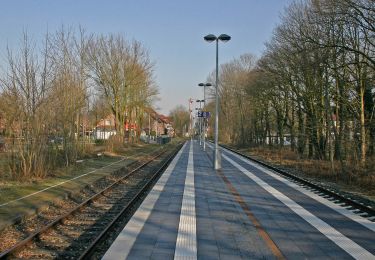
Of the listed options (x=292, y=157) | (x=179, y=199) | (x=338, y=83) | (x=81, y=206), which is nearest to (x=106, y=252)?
(x=81, y=206)

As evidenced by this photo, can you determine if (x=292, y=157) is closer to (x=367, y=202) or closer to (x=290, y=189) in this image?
(x=290, y=189)

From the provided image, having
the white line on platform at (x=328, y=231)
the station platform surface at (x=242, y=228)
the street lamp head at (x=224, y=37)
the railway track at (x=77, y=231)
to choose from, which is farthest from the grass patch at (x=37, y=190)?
the street lamp head at (x=224, y=37)

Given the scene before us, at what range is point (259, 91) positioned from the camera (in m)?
37.9

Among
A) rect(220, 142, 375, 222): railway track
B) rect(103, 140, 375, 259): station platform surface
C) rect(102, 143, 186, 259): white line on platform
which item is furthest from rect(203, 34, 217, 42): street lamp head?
rect(102, 143, 186, 259): white line on platform

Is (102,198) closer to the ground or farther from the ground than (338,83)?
closer to the ground

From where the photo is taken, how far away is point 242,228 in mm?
9195

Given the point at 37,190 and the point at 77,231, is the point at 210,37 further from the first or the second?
the point at 77,231

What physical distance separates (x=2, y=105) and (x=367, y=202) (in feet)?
44.6

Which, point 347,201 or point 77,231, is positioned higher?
point 347,201

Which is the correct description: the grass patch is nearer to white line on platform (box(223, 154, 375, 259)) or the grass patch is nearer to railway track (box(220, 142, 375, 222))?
white line on platform (box(223, 154, 375, 259))

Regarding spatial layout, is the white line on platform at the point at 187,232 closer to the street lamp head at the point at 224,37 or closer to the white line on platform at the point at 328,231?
the white line on platform at the point at 328,231

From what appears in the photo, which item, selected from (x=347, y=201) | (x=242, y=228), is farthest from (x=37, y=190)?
(x=347, y=201)

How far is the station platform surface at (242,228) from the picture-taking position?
7375mm

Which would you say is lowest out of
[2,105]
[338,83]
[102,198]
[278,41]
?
[102,198]
